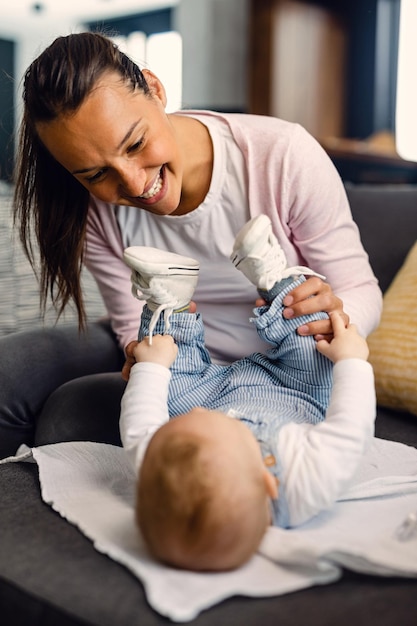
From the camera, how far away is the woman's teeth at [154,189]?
1249 millimetres

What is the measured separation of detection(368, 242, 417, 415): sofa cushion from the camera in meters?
1.44

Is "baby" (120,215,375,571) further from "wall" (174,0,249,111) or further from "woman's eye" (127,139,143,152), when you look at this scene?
"wall" (174,0,249,111)

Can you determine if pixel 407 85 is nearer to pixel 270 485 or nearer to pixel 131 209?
pixel 131 209

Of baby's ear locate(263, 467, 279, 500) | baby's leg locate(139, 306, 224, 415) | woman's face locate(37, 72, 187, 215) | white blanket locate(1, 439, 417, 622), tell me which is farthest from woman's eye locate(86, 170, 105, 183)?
baby's ear locate(263, 467, 279, 500)

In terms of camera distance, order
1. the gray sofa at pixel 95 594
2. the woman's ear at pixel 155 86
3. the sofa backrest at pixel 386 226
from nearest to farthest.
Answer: the gray sofa at pixel 95 594
the woman's ear at pixel 155 86
the sofa backrest at pixel 386 226

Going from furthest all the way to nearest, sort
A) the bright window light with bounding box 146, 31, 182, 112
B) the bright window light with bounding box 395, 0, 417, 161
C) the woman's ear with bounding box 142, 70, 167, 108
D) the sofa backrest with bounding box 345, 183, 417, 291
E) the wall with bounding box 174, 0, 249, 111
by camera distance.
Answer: the bright window light with bounding box 146, 31, 182, 112
the wall with bounding box 174, 0, 249, 111
the bright window light with bounding box 395, 0, 417, 161
the sofa backrest with bounding box 345, 183, 417, 291
the woman's ear with bounding box 142, 70, 167, 108

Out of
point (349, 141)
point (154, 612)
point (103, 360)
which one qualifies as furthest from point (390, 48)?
point (154, 612)

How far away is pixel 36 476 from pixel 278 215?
1.96 feet

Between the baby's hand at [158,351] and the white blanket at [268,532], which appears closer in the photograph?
the white blanket at [268,532]

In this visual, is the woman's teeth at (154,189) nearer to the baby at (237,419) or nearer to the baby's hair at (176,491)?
the baby at (237,419)


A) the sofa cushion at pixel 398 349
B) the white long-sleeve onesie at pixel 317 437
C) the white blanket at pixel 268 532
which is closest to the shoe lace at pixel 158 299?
the white long-sleeve onesie at pixel 317 437

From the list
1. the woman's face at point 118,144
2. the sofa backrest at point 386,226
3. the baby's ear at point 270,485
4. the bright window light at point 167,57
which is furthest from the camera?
the bright window light at point 167,57

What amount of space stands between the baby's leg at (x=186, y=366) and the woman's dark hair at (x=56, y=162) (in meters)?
0.30

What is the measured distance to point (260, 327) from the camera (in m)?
1.18
